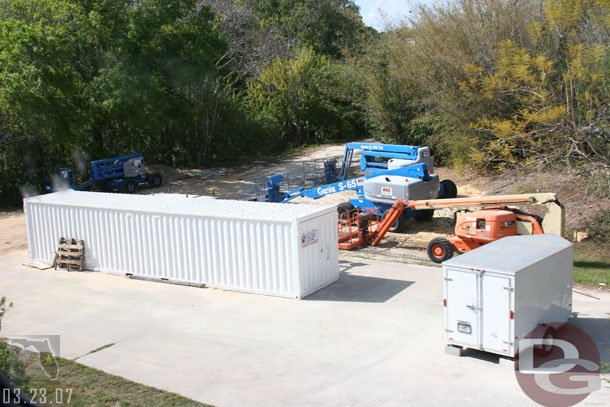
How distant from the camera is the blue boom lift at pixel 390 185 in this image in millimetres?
20484

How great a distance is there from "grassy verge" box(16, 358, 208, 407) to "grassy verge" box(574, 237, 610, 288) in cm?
1084

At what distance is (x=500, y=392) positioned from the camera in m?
9.61

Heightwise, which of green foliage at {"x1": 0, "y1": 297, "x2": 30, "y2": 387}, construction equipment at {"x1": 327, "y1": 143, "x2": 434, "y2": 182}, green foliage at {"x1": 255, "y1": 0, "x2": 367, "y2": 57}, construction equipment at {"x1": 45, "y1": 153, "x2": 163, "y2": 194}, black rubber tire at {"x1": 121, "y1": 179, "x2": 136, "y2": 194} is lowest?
green foliage at {"x1": 0, "y1": 297, "x2": 30, "y2": 387}

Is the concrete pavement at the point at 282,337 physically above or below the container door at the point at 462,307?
below

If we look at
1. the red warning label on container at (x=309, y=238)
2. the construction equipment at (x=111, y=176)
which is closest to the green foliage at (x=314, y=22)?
Answer: the construction equipment at (x=111, y=176)

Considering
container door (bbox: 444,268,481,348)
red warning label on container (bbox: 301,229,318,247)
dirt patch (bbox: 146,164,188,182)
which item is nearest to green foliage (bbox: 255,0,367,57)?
dirt patch (bbox: 146,164,188,182)

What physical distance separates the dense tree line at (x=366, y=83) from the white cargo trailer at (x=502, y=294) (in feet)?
40.9

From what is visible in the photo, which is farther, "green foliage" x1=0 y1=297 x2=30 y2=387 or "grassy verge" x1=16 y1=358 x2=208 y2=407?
"grassy verge" x1=16 y1=358 x2=208 y2=407

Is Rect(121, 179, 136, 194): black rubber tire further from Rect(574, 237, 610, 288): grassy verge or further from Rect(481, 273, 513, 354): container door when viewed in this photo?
Rect(481, 273, 513, 354): container door

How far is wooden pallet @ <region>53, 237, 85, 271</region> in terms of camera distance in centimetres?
1816

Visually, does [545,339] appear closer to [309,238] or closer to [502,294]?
[502,294]

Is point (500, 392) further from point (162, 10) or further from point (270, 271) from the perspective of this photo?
point (162, 10)

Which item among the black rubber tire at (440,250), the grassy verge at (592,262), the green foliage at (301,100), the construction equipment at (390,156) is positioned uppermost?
the green foliage at (301,100)

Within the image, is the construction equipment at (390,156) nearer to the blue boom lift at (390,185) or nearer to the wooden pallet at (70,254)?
the blue boom lift at (390,185)
